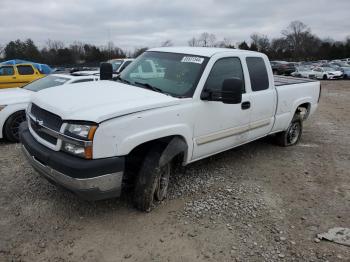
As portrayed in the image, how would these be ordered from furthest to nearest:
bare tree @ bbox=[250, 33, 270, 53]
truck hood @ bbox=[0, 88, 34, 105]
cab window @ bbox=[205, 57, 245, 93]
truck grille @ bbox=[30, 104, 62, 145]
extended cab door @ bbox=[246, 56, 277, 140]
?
bare tree @ bbox=[250, 33, 270, 53] < truck hood @ bbox=[0, 88, 34, 105] < extended cab door @ bbox=[246, 56, 277, 140] < cab window @ bbox=[205, 57, 245, 93] < truck grille @ bbox=[30, 104, 62, 145]

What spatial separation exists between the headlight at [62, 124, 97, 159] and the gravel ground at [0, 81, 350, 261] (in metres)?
0.88

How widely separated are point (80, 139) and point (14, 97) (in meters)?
4.27

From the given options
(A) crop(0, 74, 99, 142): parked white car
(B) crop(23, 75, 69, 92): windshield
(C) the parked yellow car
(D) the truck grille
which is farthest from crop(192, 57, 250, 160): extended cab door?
(C) the parked yellow car

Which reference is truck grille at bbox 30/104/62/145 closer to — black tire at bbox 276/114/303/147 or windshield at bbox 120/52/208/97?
windshield at bbox 120/52/208/97

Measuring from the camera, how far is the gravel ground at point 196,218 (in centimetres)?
332

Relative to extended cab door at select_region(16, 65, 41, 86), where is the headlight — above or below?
above

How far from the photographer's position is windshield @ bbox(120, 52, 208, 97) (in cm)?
429

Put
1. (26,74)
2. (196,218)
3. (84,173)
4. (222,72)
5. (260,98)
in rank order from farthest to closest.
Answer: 1. (26,74)
2. (260,98)
3. (222,72)
4. (196,218)
5. (84,173)

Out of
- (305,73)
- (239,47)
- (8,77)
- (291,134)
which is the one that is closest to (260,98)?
(291,134)

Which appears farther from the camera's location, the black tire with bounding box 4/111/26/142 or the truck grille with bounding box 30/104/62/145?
the black tire with bounding box 4/111/26/142

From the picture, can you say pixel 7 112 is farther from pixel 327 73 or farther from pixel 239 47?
pixel 239 47

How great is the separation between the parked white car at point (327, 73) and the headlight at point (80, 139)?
3250 centimetres

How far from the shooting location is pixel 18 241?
337cm

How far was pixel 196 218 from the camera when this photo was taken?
154 inches
